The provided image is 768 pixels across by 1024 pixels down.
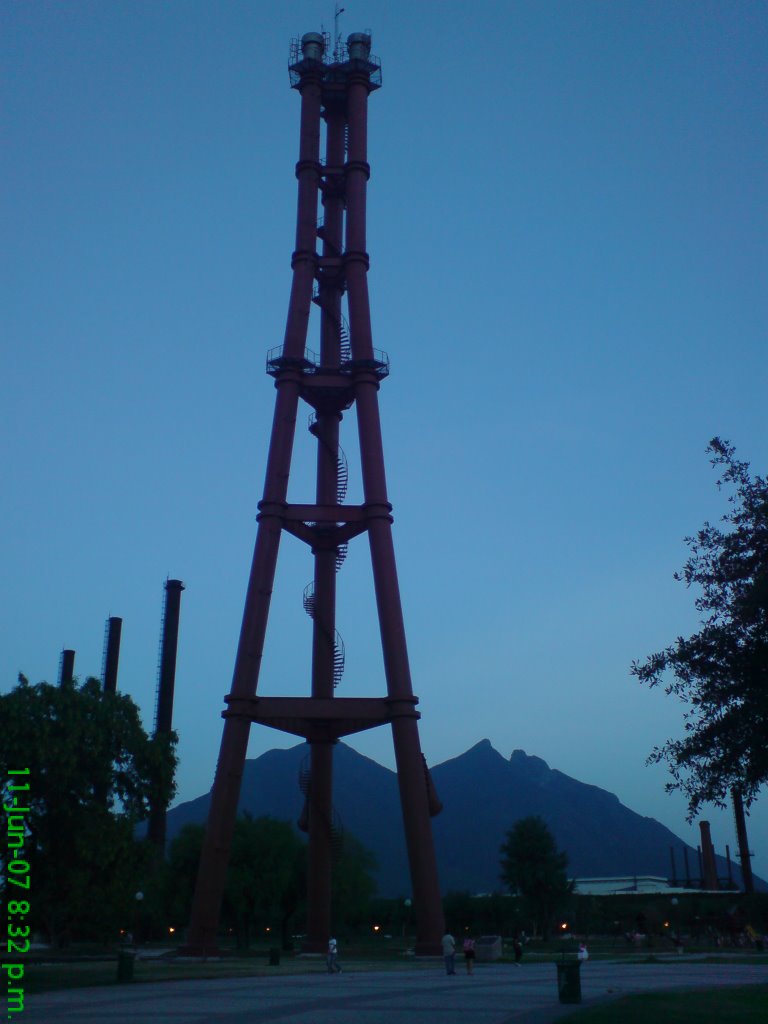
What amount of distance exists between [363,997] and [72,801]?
13.9 meters

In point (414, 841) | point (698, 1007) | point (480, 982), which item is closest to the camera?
point (698, 1007)

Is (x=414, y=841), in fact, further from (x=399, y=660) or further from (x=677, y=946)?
(x=677, y=946)

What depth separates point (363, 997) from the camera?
70.2 ft

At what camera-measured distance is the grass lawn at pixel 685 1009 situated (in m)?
15.3

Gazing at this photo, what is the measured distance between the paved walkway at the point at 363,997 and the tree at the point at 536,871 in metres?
39.6

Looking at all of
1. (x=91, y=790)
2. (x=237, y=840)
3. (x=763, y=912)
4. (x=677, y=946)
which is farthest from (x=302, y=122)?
(x=763, y=912)

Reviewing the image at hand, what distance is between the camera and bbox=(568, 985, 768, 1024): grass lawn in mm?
15258

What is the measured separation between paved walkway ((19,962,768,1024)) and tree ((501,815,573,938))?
130 ft

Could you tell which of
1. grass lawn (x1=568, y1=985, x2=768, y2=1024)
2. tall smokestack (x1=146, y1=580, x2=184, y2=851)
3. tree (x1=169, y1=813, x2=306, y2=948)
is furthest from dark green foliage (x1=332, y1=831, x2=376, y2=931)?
grass lawn (x1=568, y1=985, x2=768, y2=1024)

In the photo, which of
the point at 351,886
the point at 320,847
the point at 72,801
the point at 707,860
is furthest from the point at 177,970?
the point at 707,860

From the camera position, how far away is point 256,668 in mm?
37969

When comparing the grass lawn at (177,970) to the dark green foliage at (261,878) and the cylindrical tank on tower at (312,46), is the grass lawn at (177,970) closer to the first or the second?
the dark green foliage at (261,878)

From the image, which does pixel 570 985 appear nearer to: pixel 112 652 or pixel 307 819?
pixel 307 819

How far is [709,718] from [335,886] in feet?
150
